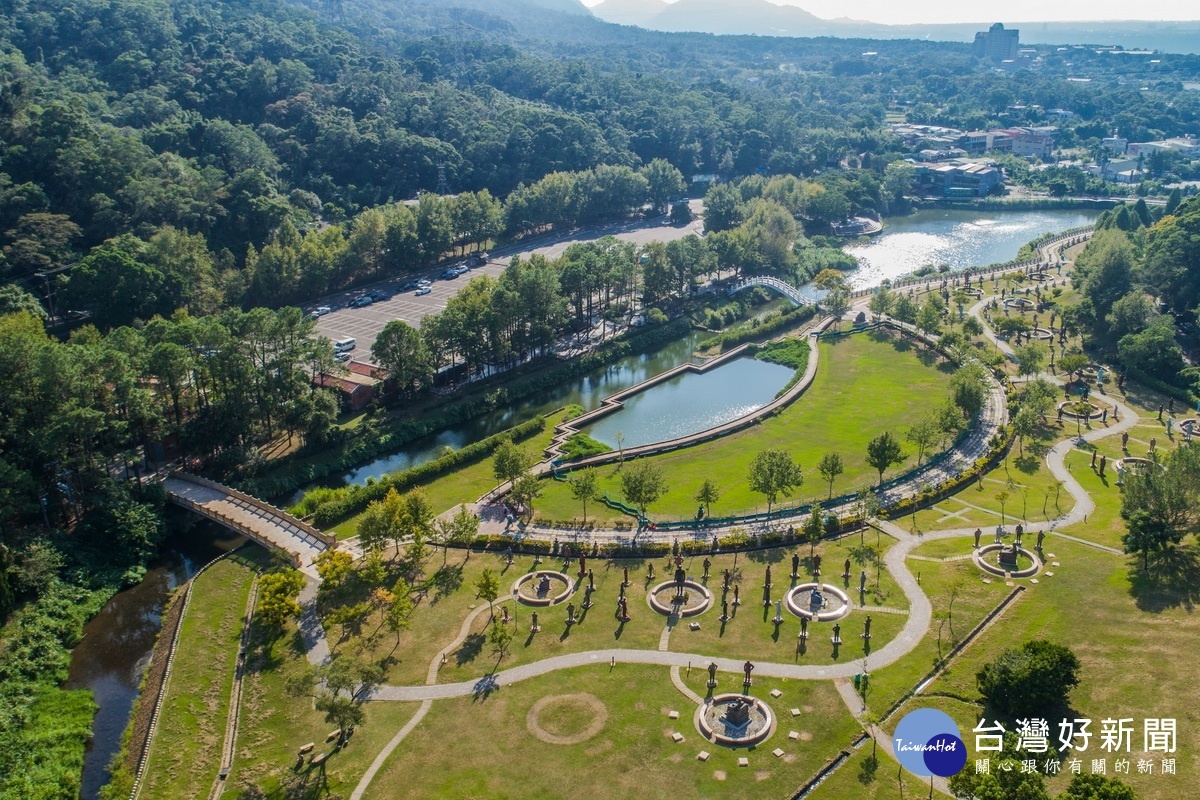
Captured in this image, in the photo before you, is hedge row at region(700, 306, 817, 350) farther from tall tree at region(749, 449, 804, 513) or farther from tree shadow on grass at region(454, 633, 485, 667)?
tree shadow on grass at region(454, 633, 485, 667)

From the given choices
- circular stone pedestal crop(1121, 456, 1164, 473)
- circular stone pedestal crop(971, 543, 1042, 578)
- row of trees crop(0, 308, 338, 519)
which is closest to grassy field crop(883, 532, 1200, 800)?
circular stone pedestal crop(971, 543, 1042, 578)

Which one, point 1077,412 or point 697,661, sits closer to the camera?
point 697,661

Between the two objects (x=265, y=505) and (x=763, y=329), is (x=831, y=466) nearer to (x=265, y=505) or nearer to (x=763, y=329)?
(x=265, y=505)

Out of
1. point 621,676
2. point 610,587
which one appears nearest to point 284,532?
point 610,587

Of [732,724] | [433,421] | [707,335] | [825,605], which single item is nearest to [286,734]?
[732,724]

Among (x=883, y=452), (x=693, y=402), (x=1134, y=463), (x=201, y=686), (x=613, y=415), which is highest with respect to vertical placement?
(x=883, y=452)

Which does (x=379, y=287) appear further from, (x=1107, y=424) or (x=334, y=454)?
(x=1107, y=424)

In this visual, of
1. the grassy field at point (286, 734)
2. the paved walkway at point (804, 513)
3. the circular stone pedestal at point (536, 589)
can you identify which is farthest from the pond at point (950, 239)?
the grassy field at point (286, 734)
